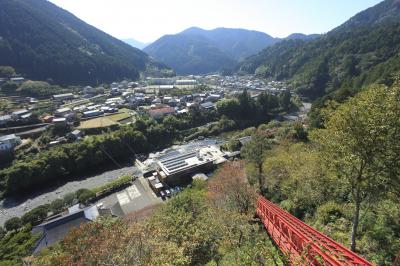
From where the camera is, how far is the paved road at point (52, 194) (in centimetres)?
3039

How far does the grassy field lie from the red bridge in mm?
40951

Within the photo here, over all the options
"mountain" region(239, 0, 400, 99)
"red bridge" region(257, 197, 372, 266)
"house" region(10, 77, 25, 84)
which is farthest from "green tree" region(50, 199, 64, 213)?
"house" region(10, 77, 25, 84)

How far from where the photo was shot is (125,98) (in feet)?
233

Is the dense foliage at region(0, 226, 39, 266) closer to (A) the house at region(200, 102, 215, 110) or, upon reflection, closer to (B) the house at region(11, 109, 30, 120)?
(B) the house at region(11, 109, 30, 120)

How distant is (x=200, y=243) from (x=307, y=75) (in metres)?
83.9

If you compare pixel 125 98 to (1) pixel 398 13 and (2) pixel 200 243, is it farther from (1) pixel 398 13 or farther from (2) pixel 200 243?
(1) pixel 398 13

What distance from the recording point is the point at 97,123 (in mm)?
50750

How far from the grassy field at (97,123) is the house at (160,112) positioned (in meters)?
7.90

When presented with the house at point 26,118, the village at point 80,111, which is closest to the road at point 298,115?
the village at point 80,111

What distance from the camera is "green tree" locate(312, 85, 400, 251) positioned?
783 centimetres

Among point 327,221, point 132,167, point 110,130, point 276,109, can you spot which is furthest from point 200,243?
point 276,109

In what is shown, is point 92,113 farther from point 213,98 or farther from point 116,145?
point 213,98

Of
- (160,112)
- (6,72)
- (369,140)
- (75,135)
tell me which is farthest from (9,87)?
(369,140)

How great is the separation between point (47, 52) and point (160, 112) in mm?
60480
